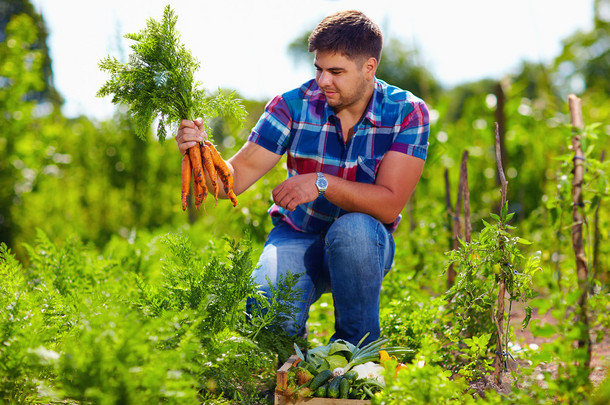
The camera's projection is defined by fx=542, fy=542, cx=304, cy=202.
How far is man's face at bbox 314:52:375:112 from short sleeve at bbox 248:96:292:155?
8.6 inches

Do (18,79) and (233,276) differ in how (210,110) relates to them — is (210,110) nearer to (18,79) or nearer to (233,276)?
(233,276)

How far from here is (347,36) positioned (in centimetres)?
221

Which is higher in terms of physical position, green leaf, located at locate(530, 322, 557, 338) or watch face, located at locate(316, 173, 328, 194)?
watch face, located at locate(316, 173, 328, 194)

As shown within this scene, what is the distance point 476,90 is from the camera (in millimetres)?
46656

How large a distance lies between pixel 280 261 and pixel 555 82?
3580cm

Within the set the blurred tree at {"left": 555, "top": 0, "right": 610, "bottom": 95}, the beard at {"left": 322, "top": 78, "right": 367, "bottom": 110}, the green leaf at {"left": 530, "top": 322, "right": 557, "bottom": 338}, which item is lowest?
the green leaf at {"left": 530, "top": 322, "right": 557, "bottom": 338}

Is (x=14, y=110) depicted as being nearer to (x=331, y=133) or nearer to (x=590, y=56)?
(x=331, y=133)

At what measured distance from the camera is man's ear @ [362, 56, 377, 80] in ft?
7.54

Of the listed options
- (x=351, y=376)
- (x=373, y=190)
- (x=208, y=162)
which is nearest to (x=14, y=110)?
(x=208, y=162)

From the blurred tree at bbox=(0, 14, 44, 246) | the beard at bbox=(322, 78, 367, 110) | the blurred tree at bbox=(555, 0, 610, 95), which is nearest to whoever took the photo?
the beard at bbox=(322, 78, 367, 110)

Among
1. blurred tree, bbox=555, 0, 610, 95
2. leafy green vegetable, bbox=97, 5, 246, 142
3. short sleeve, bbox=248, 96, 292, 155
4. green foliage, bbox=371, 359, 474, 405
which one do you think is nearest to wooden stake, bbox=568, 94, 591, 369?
green foliage, bbox=371, 359, 474, 405

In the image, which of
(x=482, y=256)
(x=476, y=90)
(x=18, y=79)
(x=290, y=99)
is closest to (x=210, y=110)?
(x=290, y=99)

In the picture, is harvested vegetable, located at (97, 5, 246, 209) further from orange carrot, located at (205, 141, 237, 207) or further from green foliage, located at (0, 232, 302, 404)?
green foliage, located at (0, 232, 302, 404)

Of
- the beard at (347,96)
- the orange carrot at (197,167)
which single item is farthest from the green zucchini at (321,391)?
the beard at (347,96)
